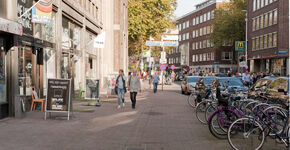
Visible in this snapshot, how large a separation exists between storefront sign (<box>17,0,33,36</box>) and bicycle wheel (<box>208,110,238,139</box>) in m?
7.61

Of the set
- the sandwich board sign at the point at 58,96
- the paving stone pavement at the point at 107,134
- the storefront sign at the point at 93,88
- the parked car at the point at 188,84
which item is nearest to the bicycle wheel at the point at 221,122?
the paving stone pavement at the point at 107,134

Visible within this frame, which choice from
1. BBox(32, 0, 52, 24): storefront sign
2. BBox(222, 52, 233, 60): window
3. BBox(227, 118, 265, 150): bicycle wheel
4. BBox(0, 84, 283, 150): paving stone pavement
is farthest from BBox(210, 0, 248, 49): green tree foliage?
BBox(227, 118, 265, 150): bicycle wheel

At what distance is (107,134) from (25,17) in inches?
249

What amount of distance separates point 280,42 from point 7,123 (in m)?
41.4

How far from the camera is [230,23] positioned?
197 ft

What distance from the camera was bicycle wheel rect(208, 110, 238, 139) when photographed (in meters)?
7.52

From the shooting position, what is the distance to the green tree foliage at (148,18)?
3759cm

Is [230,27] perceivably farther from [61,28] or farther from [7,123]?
[7,123]

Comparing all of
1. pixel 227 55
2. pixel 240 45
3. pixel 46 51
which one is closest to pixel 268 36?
pixel 240 45

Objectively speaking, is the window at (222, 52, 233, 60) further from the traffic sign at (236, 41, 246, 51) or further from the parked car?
the parked car

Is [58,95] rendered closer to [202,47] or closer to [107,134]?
[107,134]

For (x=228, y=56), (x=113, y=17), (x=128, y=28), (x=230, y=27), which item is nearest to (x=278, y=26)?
(x=230, y=27)

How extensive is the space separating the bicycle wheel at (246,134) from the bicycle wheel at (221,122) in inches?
35.6

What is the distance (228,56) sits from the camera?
255 feet
